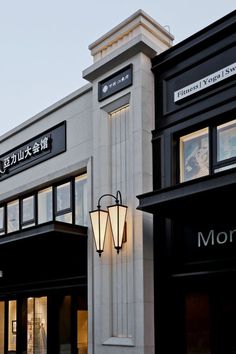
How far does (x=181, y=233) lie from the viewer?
987 centimetres

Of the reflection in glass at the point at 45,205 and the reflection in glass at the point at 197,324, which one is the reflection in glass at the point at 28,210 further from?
the reflection in glass at the point at 197,324

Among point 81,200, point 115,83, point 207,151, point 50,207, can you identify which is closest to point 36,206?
point 50,207

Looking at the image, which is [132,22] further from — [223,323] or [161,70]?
[223,323]

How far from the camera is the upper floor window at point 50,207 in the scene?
1255 cm

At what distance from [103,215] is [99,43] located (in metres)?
4.07

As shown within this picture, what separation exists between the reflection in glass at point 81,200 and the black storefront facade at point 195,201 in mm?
2526

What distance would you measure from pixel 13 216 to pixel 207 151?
7.38 m

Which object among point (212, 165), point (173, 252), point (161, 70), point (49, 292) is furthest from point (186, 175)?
point (49, 292)

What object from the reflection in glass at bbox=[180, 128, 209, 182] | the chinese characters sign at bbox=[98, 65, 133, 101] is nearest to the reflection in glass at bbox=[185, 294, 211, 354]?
the reflection in glass at bbox=[180, 128, 209, 182]

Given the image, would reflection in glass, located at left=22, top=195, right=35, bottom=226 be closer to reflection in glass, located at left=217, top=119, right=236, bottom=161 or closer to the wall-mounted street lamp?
the wall-mounted street lamp

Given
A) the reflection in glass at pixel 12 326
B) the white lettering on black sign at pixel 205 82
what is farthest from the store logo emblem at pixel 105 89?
the reflection in glass at pixel 12 326

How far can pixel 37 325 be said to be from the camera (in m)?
13.5

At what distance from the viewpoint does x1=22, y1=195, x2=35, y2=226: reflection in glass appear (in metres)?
14.3

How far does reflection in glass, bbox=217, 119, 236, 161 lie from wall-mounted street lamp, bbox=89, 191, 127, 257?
7.30 ft
